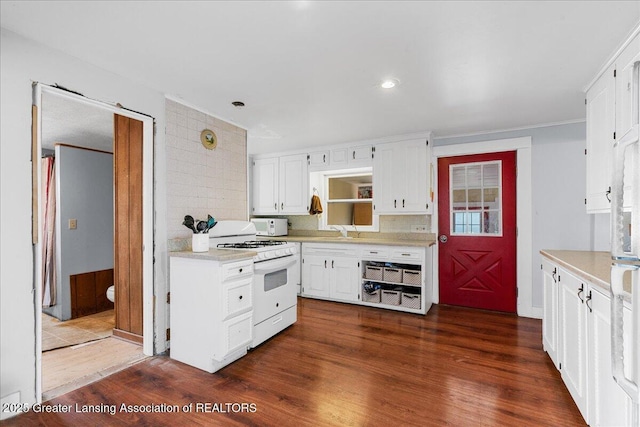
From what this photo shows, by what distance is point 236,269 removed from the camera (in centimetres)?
248

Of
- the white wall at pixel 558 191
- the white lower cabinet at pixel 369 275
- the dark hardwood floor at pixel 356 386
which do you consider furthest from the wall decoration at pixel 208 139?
the white wall at pixel 558 191

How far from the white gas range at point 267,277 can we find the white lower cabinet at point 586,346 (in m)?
2.33

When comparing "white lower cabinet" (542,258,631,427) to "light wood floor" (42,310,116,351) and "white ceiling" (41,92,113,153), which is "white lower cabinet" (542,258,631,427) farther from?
"light wood floor" (42,310,116,351)

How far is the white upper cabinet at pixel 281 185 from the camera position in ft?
15.6

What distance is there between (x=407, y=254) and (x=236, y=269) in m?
2.19

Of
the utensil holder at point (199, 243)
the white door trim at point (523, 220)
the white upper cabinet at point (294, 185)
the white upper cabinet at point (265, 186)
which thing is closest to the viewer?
the utensil holder at point (199, 243)

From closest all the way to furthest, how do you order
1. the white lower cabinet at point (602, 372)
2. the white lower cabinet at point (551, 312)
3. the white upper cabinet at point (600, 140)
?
1. the white lower cabinet at point (602, 372)
2. the white upper cabinet at point (600, 140)
3. the white lower cabinet at point (551, 312)

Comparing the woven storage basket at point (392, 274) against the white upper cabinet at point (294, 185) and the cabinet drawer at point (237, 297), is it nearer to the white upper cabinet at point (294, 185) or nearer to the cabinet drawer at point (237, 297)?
the white upper cabinet at point (294, 185)

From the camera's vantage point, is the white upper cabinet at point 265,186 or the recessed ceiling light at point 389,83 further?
the white upper cabinet at point 265,186

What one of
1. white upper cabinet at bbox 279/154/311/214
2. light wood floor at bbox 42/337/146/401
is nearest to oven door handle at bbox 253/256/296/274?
light wood floor at bbox 42/337/146/401

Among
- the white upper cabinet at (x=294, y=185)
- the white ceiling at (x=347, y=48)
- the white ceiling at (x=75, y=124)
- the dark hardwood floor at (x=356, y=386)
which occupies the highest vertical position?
the white ceiling at (x=347, y=48)

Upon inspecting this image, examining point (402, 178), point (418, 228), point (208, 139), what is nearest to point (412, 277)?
point (418, 228)

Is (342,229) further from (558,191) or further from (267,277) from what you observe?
(558,191)

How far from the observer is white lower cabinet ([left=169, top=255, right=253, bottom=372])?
233cm
